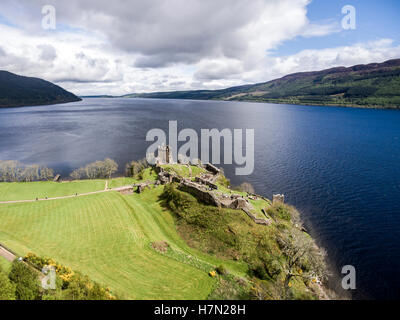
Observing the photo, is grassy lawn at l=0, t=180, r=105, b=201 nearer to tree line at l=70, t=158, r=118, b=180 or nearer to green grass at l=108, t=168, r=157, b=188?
green grass at l=108, t=168, r=157, b=188

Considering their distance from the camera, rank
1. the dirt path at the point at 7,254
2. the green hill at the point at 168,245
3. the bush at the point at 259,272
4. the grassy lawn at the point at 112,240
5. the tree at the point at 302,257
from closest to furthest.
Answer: the dirt path at the point at 7,254 → the grassy lawn at the point at 112,240 → the green hill at the point at 168,245 → the bush at the point at 259,272 → the tree at the point at 302,257

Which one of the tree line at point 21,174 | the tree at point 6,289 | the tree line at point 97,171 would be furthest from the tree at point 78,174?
the tree at point 6,289

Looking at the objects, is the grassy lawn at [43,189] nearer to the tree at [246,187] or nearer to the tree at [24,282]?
the tree at [24,282]

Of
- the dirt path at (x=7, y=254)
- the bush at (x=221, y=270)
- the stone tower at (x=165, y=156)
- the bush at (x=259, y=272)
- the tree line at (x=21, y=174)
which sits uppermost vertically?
the stone tower at (x=165, y=156)

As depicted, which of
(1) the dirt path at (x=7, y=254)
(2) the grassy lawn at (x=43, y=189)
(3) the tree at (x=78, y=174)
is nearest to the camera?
(1) the dirt path at (x=7, y=254)

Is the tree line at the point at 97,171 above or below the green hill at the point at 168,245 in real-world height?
above

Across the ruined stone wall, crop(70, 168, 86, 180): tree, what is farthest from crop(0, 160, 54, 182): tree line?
the ruined stone wall

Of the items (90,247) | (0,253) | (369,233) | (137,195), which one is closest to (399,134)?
(369,233)
